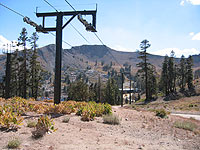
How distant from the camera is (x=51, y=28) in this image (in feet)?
44.0

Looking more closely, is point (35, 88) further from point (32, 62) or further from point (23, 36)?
point (23, 36)

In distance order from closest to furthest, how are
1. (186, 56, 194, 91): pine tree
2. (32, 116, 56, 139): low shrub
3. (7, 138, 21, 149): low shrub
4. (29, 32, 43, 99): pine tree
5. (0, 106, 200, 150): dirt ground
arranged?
(7, 138, 21, 149): low shrub → (0, 106, 200, 150): dirt ground → (32, 116, 56, 139): low shrub → (29, 32, 43, 99): pine tree → (186, 56, 194, 91): pine tree

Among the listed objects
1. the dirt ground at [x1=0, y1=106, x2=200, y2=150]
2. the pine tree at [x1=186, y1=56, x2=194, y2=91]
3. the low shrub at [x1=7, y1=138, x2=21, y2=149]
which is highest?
the pine tree at [x1=186, y1=56, x2=194, y2=91]

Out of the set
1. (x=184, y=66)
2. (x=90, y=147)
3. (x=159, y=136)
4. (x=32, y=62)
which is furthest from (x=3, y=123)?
(x=184, y=66)

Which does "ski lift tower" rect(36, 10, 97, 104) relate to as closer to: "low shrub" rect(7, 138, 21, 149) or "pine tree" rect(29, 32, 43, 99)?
"low shrub" rect(7, 138, 21, 149)

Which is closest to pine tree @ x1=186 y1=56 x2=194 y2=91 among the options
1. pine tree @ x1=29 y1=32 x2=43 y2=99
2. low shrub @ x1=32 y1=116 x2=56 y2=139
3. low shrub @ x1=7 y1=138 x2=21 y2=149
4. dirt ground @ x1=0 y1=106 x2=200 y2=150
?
pine tree @ x1=29 y1=32 x2=43 y2=99

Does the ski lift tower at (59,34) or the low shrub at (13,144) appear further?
the ski lift tower at (59,34)

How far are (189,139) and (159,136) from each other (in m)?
1.47

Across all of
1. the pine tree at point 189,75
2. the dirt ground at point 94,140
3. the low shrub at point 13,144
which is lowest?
the dirt ground at point 94,140

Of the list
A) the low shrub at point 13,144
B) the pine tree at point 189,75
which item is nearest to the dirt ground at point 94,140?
the low shrub at point 13,144

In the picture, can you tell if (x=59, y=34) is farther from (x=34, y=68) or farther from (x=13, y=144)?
(x=34, y=68)

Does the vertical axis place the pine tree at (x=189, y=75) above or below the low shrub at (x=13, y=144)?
above

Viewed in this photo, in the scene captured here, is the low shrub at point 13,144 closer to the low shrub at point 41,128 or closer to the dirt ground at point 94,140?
A: the dirt ground at point 94,140

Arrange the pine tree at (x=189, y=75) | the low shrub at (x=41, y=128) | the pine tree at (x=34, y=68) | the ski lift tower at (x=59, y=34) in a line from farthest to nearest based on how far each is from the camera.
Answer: the pine tree at (x=189, y=75) → the pine tree at (x=34, y=68) → the ski lift tower at (x=59, y=34) → the low shrub at (x=41, y=128)
